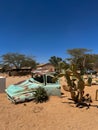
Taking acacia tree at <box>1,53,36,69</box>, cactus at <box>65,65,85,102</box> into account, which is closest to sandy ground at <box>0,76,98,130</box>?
cactus at <box>65,65,85,102</box>

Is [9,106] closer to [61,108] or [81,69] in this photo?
[61,108]

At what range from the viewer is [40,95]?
7508 mm

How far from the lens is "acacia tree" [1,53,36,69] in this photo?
52.3 m

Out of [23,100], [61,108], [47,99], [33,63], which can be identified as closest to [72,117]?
[61,108]

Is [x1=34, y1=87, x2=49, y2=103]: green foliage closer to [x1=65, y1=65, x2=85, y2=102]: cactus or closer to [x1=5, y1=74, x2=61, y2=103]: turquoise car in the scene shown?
[x1=5, y1=74, x2=61, y2=103]: turquoise car

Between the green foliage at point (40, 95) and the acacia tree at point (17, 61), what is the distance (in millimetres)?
44857

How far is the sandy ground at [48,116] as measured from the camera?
5281mm

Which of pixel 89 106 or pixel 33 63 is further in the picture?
pixel 33 63

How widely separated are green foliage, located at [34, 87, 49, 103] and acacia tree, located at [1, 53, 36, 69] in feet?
147

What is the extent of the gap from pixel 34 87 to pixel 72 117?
2.69m

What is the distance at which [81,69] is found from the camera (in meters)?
8.17

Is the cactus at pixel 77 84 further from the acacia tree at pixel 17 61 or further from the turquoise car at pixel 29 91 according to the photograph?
the acacia tree at pixel 17 61

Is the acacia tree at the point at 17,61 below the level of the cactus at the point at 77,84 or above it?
above

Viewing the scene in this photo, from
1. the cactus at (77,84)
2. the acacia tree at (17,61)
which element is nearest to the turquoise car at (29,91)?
the cactus at (77,84)
